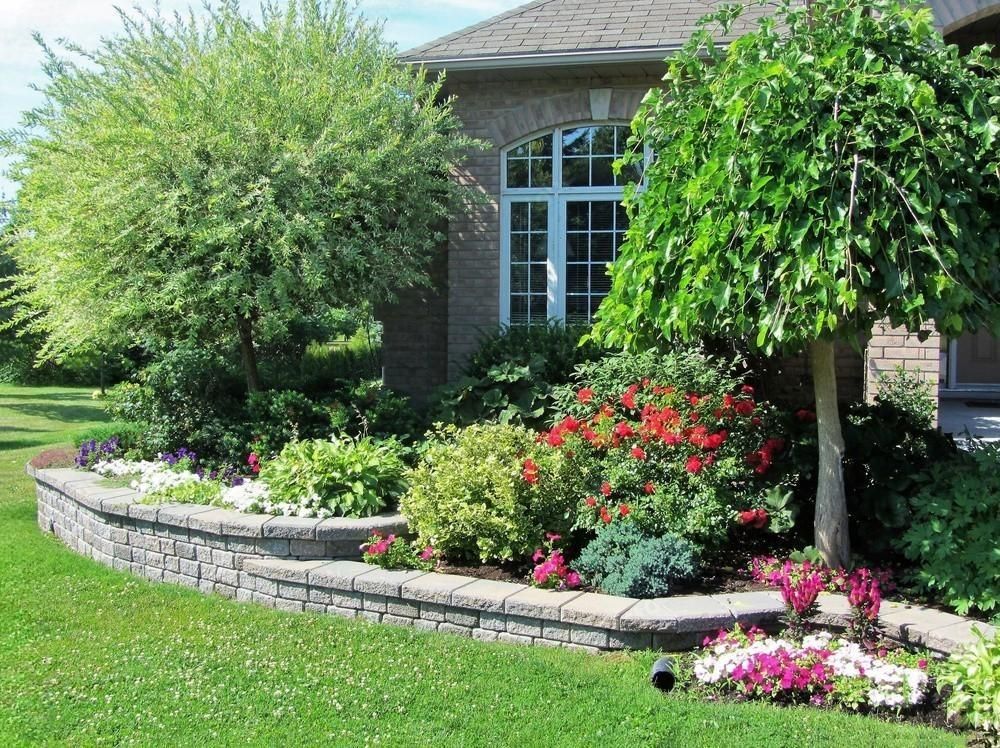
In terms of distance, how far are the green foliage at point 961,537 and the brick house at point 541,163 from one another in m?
3.69

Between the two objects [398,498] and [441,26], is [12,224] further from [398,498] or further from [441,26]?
[398,498]

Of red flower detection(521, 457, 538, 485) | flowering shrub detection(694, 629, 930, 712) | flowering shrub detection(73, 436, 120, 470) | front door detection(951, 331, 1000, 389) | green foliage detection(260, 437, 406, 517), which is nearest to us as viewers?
flowering shrub detection(694, 629, 930, 712)

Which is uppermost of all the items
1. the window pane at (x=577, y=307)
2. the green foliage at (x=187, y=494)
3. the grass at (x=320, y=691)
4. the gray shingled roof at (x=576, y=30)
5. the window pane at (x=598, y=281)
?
the gray shingled roof at (x=576, y=30)

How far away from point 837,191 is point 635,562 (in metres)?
2.10

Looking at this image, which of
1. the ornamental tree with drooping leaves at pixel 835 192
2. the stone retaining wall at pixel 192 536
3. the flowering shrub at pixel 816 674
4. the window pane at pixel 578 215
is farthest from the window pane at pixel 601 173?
the flowering shrub at pixel 816 674

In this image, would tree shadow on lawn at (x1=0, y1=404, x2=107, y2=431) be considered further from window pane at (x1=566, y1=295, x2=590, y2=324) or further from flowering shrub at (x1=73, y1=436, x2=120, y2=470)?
window pane at (x1=566, y1=295, x2=590, y2=324)

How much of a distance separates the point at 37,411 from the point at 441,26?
13.5m

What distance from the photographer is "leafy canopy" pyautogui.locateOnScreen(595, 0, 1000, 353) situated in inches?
147

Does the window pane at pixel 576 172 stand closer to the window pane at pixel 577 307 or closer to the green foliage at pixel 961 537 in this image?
the window pane at pixel 577 307

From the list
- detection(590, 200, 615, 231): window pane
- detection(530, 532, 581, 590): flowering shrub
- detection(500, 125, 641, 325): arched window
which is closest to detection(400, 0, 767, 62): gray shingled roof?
detection(500, 125, 641, 325): arched window

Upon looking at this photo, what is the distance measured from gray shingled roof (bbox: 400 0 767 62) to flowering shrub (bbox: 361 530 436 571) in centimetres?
486

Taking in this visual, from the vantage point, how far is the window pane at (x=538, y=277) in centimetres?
868

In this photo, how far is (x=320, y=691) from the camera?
157 inches

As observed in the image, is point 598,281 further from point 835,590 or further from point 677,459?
point 835,590
